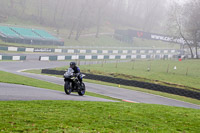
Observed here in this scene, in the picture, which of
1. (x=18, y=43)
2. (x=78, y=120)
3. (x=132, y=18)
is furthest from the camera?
(x=132, y=18)

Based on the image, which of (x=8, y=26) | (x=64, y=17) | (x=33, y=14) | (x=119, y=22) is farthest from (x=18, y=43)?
(x=119, y=22)

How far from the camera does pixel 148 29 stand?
11381 centimetres

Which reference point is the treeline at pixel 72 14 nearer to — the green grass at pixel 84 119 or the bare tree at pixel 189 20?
the bare tree at pixel 189 20

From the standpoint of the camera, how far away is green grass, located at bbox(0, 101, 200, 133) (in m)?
8.46

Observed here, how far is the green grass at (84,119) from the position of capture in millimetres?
8461

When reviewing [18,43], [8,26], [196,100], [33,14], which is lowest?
[196,100]

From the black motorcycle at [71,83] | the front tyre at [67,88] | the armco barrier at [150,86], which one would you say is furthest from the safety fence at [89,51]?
the front tyre at [67,88]

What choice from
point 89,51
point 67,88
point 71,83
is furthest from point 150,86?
point 89,51

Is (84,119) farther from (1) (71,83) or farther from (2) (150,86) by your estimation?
→ (2) (150,86)

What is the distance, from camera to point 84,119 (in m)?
9.73

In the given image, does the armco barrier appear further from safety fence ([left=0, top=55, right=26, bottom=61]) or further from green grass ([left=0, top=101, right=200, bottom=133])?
safety fence ([left=0, top=55, right=26, bottom=61])

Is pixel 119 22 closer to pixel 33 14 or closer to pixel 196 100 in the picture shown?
pixel 33 14

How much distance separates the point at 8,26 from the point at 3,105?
5933cm

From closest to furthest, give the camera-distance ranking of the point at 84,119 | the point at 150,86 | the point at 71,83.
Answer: the point at 84,119
the point at 71,83
the point at 150,86
